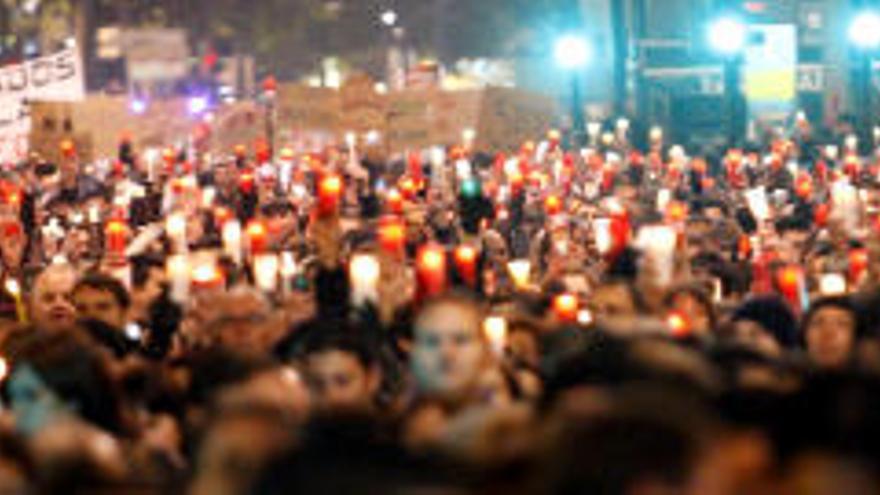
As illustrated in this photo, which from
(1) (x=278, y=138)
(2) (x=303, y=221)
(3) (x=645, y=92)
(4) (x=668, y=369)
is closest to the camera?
(4) (x=668, y=369)

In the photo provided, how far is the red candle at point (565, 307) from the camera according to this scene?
11681 mm

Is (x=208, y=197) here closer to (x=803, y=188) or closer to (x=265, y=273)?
(x=803, y=188)

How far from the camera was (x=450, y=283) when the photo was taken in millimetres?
12508

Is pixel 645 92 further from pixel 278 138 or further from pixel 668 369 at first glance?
pixel 668 369

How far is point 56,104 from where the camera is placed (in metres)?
26.9

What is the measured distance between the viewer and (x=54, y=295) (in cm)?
1386

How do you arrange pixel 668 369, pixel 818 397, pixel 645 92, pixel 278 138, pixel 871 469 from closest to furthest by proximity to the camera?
pixel 871 469, pixel 818 397, pixel 668 369, pixel 278 138, pixel 645 92

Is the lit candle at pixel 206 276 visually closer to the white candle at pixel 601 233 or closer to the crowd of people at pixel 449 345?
the crowd of people at pixel 449 345

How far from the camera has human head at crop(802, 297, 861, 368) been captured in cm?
977

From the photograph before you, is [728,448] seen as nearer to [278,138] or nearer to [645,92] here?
[278,138]

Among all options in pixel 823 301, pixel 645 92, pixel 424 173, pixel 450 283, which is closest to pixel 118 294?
pixel 450 283

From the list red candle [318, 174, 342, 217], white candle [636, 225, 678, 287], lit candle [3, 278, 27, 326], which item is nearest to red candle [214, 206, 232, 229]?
lit candle [3, 278, 27, 326]

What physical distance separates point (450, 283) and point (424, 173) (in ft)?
44.3

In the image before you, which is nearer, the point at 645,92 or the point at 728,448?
the point at 728,448
